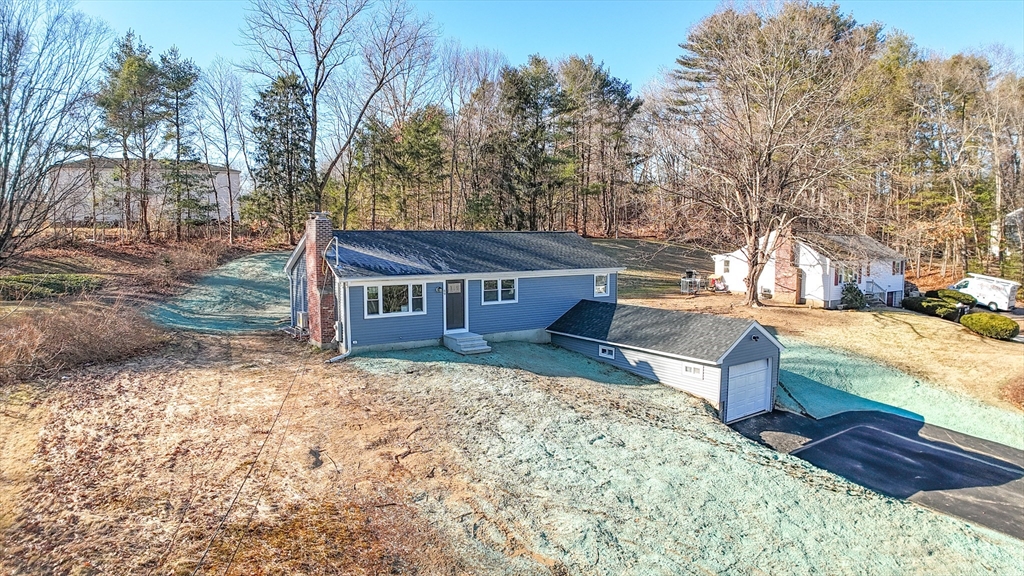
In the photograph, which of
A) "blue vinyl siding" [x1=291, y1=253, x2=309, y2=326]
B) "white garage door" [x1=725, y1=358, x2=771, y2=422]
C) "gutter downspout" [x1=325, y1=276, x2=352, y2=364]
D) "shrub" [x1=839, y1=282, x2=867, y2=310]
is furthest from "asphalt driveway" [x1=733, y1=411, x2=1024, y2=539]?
"blue vinyl siding" [x1=291, y1=253, x2=309, y2=326]

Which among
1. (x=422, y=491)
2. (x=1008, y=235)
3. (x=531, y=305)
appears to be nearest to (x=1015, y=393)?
(x=531, y=305)

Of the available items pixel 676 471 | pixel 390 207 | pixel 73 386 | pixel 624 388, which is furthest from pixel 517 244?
pixel 390 207

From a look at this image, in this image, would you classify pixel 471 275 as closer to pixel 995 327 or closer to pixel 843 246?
pixel 843 246

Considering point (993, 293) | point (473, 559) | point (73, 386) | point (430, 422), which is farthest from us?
point (993, 293)

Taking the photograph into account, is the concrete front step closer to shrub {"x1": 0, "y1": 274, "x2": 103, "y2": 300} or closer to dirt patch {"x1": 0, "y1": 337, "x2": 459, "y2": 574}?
dirt patch {"x1": 0, "y1": 337, "x2": 459, "y2": 574}

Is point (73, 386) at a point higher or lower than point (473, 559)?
higher

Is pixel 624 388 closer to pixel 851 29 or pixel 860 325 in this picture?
pixel 860 325

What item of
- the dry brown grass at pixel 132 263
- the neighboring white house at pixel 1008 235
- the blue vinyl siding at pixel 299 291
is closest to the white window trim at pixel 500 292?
the blue vinyl siding at pixel 299 291
